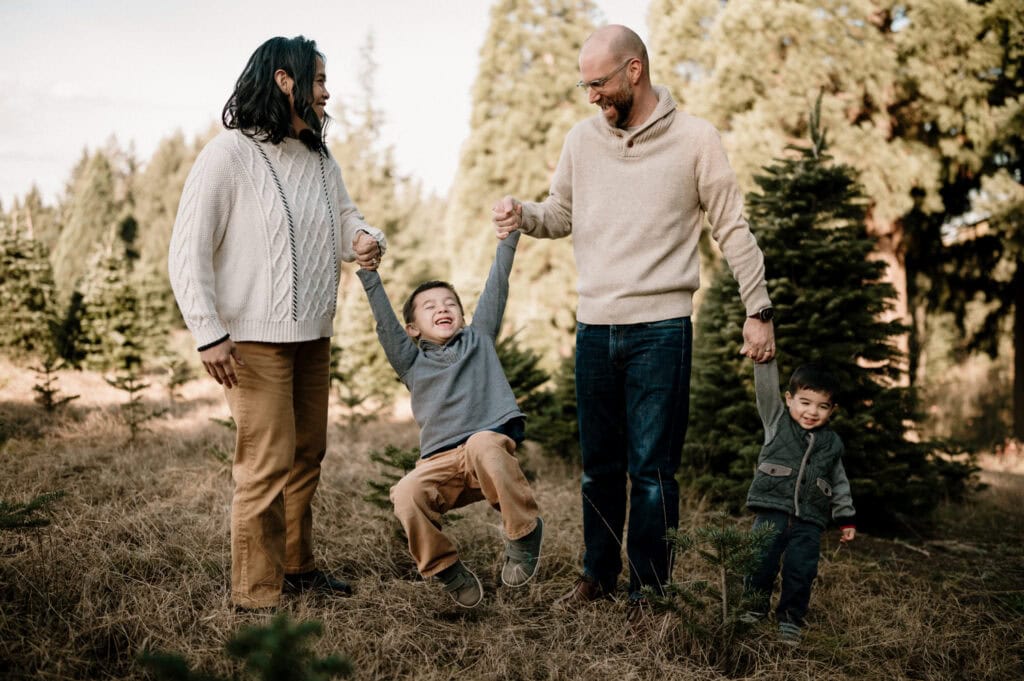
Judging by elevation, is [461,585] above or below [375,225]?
below

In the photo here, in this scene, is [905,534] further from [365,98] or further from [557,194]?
[365,98]

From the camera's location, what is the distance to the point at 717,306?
574cm

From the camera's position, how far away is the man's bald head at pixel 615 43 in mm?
2775

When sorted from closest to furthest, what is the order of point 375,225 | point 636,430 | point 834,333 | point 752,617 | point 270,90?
point 752,617 < point 270,90 < point 636,430 < point 834,333 < point 375,225

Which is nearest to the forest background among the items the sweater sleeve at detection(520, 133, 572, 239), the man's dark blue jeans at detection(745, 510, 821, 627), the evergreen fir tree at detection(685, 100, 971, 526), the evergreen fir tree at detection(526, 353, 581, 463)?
the evergreen fir tree at detection(526, 353, 581, 463)

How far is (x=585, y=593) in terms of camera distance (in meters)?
3.18

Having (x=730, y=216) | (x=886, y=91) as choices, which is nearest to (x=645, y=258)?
(x=730, y=216)

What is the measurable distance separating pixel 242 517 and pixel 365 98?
21009 millimetres

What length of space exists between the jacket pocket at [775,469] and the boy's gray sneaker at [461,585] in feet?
3.99

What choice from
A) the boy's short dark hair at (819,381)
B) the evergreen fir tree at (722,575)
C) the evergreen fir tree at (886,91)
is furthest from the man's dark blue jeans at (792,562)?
the evergreen fir tree at (886,91)

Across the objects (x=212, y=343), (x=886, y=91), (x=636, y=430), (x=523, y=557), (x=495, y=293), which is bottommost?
(x=523, y=557)

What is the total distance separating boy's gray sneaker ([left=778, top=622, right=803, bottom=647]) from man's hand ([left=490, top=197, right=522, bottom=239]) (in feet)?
5.98

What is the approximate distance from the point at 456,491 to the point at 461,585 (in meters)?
0.33

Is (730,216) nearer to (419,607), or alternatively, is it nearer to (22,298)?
(419,607)
